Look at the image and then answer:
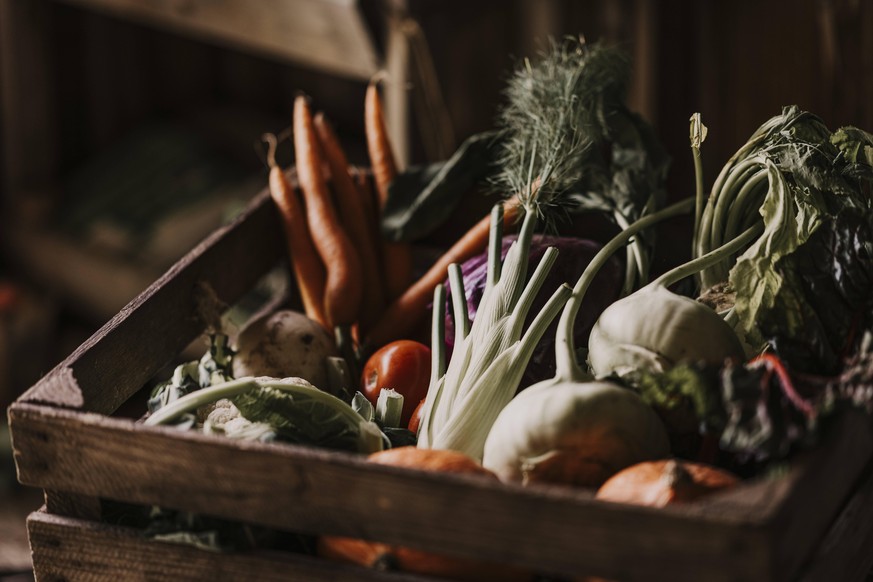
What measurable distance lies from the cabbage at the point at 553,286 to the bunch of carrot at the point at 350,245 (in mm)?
100

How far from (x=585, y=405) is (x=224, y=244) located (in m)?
0.66

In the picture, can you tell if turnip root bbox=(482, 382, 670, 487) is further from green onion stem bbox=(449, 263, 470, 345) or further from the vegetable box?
green onion stem bbox=(449, 263, 470, 345)

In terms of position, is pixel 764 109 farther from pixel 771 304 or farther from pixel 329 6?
pixel 771 304

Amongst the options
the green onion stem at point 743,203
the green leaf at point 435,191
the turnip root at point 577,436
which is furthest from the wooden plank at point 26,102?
the turnip root at point 577,436

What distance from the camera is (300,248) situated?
1.54 metres

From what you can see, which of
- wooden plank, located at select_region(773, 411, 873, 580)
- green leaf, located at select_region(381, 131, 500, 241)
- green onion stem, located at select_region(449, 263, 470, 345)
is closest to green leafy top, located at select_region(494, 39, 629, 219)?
green leaf, located at select_region(381, 131, 500, 241)

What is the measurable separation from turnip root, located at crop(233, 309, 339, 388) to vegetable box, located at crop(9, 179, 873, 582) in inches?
7.5

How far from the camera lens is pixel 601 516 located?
848 millimetres

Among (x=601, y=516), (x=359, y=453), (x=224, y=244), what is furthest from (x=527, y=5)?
A: (x=601, y=516)

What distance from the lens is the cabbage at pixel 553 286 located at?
48.7 inches

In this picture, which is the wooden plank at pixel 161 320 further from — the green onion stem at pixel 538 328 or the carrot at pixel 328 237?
the green onion stem at pixel 538 328

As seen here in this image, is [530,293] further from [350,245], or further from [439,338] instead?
[350,245]

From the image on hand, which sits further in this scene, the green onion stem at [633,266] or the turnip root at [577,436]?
the green onion stem at [633,266]

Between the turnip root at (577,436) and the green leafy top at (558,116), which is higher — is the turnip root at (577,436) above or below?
below
